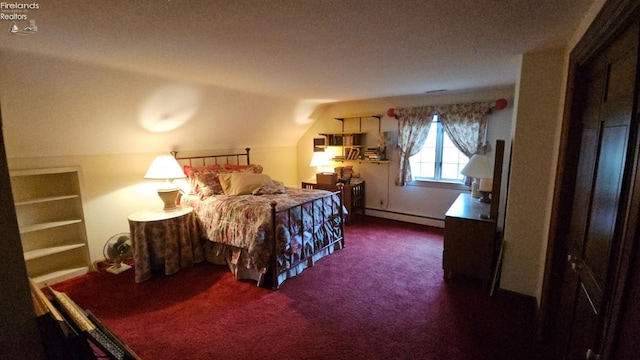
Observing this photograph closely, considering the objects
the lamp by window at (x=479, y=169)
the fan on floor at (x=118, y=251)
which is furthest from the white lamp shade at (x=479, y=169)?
the fan on floor at (x=118, y=251)

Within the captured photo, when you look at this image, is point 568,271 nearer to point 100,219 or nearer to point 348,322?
point 348,322

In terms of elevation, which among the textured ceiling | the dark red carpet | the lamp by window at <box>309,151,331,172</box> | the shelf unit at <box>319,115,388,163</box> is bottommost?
the dark red carpet

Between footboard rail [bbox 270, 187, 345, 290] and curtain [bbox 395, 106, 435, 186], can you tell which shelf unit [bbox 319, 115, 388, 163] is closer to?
curtain [bbox 395, 106, 435, 186]

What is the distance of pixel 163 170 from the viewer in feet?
10.2

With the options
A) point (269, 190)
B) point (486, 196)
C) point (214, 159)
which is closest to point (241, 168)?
point (214, 159)

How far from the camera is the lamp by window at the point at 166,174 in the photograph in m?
3.09

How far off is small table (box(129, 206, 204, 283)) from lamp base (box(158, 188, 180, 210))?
8 centimetres

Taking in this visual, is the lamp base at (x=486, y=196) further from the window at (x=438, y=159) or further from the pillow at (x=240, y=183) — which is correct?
the pillow at (x=240, y=183)

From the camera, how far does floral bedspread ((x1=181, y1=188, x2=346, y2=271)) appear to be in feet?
8.84

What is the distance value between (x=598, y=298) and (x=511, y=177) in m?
1.39

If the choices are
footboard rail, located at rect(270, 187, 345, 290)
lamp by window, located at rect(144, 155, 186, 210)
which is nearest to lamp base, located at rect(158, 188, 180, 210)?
lamp by window, located at rect(144, 155, 186, 210)

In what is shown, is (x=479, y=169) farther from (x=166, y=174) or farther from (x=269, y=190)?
(x=166, y=174)

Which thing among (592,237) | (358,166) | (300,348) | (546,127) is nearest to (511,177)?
(546,127)

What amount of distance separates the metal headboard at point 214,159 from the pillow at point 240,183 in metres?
0.66
